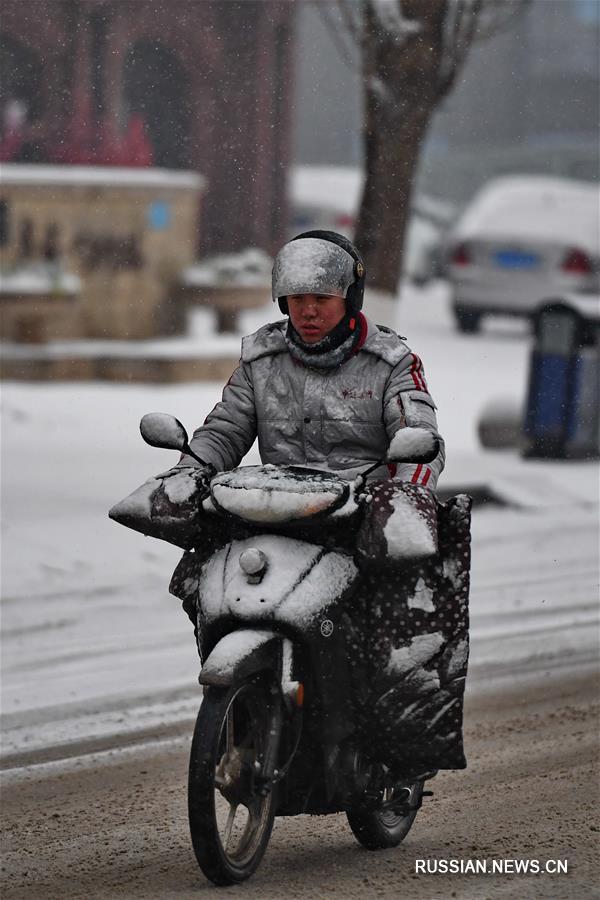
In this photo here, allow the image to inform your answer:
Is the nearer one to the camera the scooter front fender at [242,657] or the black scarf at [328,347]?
the scooter front fender at [242,657]

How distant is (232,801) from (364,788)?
17.4 inches

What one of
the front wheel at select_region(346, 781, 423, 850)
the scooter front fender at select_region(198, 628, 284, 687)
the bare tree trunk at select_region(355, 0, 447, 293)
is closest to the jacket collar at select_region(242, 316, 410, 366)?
the scooter front fender at select_region(198, 628, 284, 687)

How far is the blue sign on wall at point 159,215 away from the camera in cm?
1862

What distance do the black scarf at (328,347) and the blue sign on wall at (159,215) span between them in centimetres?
1372

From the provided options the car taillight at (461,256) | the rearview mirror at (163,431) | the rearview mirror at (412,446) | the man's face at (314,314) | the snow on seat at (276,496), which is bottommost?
the car taillight at (461,256)

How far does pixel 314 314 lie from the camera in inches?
198

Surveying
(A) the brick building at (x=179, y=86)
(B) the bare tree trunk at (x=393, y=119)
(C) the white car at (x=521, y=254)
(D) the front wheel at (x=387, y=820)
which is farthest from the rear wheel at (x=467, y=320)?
(D) the front wheel at (x=387, y=820)

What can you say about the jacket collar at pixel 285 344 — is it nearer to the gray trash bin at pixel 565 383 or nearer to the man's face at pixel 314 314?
the man's face at pixel 314 314

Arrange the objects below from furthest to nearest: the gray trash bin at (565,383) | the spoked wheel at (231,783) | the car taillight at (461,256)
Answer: the car taillight at (461,256), the gray trash bin at (565,383), the spoked wheel at (231,783)

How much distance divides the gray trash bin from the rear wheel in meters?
7.17

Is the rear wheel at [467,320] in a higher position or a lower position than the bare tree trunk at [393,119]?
lower

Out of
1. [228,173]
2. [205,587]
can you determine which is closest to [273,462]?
[205,587]

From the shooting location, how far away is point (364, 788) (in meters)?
4.97

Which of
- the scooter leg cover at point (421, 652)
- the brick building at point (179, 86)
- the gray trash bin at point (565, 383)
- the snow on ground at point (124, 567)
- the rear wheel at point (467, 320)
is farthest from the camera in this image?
the brick building at point (179, 86)
